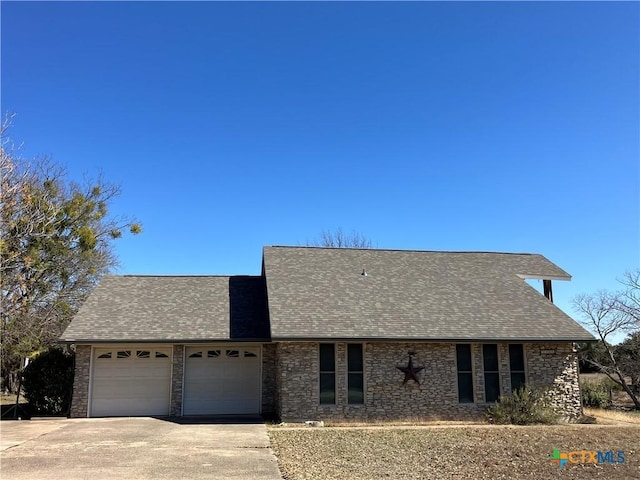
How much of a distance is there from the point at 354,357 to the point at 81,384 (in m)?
8.19

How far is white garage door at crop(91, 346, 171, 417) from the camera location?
15828mm

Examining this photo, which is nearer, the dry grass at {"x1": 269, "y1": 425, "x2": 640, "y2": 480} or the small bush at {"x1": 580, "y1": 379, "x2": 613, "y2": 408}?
the dry grass at {"x1": 269, "y1": 425, "x2": 640, "y2": 480}

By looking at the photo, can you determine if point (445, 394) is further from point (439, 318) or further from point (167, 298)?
point (167, 298)

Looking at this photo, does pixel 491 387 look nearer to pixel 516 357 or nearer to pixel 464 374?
pixel 464 374

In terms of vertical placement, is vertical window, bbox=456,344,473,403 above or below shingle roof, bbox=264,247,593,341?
below

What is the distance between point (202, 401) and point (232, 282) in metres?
5.18

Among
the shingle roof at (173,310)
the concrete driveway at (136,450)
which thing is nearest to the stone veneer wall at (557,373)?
the shingle roof at (173,310)

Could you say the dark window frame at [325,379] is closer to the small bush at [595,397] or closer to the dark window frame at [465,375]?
the dark window frame at [465,375]

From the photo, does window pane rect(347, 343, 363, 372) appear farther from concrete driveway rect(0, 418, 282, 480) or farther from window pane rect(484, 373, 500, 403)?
window pane rect(484, 373, 500, 403)

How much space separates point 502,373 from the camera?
51.5ft

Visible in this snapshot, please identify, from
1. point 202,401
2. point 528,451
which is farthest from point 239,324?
point 528,451

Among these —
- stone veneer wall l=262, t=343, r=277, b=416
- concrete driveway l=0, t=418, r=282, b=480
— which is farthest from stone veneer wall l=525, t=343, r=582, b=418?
concrete driveway l=0, t=418, r=282, b=480

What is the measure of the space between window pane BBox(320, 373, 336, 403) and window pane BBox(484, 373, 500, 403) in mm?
4602

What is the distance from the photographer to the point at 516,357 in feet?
52.2
